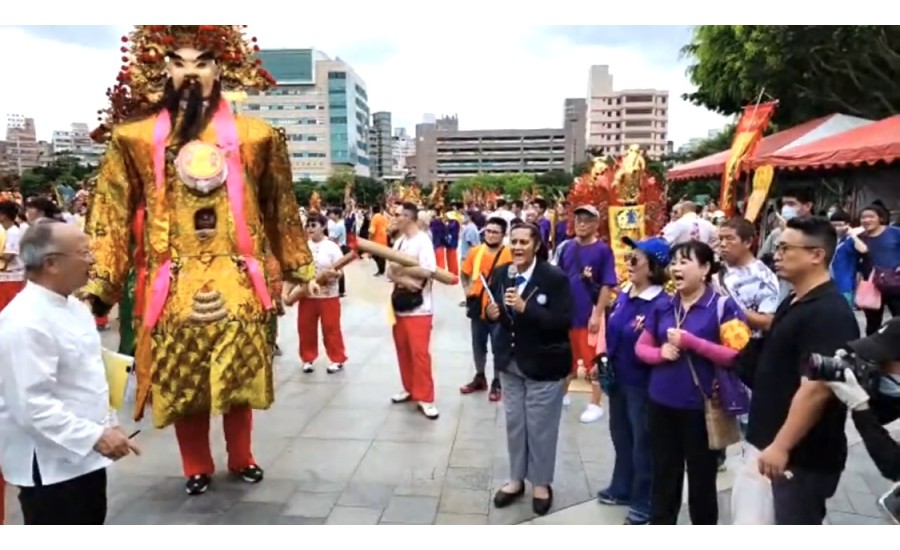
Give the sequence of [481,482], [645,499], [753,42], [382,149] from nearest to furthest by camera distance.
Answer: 1. [645,499]
2. [481,482]
3. [753,42]
4. [382,149]

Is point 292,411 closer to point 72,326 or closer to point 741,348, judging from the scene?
point 72,326

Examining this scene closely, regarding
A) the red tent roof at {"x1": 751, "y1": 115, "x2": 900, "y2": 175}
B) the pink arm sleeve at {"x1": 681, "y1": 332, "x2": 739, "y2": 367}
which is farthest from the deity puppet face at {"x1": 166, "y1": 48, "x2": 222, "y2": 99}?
the red tent roof at {"x1": 751, "y1": 115, "x2": 900, "y2": 175}

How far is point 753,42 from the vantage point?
13914 millimetres

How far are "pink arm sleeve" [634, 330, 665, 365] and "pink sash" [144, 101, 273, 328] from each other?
71.6 inches

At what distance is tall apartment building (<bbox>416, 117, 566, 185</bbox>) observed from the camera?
10825 centimetres

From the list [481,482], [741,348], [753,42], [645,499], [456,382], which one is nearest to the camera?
[741,348]

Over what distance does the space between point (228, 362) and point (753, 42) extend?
13606mm

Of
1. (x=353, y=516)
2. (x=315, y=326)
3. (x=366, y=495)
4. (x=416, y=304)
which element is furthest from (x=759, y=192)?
(x=353, y=516)

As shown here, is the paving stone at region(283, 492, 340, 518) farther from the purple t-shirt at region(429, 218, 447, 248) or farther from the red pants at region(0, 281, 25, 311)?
the purple t-shirt at region(429, 218, 447, 248)

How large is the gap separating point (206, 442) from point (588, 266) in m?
2.72

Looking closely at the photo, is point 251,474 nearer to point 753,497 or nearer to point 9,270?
point 753,497

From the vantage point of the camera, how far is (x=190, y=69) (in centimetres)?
353

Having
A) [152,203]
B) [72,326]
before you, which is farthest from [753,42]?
[72,326]

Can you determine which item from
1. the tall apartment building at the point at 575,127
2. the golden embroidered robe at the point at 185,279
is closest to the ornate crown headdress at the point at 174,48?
the golden embroidered robe at the point at 185,279
